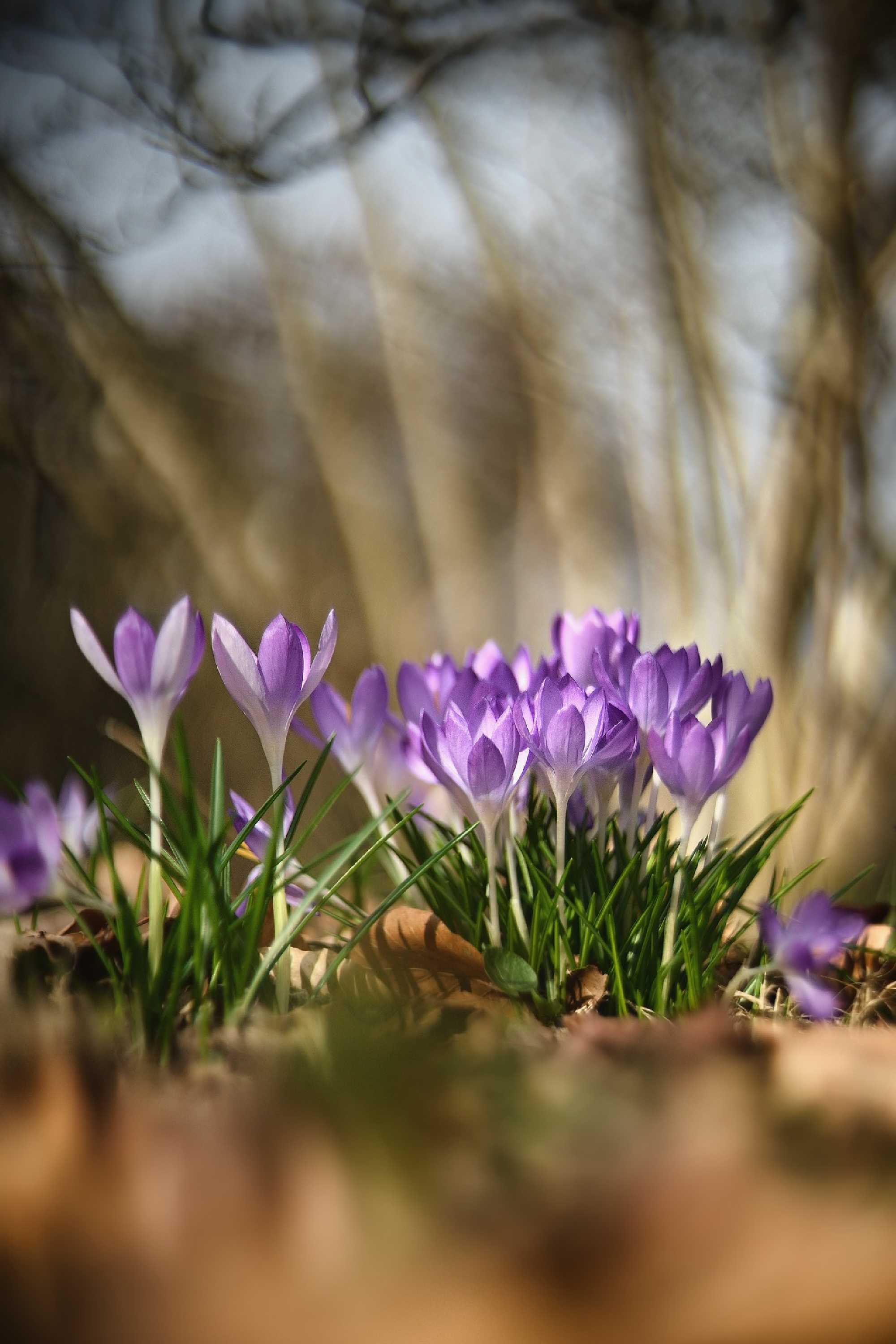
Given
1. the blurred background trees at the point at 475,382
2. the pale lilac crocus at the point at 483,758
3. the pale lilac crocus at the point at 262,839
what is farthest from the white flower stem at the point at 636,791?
the blurred background trees at the point at 475,382

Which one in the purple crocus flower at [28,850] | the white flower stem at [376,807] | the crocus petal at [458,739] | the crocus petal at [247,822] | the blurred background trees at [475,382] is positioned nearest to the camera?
the purple crocus flower at [28,850]

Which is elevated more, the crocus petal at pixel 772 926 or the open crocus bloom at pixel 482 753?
the open crocus bloom at pixel 482 753

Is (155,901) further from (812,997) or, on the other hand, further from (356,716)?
(812,997)

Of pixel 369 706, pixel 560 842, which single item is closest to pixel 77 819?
pixel 369 706

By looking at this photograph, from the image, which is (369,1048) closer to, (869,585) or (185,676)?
(185,676)

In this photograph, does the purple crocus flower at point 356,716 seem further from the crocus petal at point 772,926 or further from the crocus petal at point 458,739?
the crocus petal at point 772,926

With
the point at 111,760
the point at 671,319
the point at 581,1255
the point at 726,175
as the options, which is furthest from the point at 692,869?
the point at 726,175
